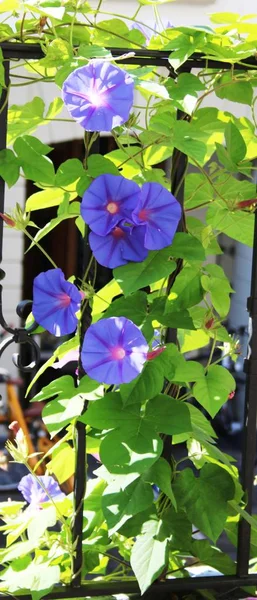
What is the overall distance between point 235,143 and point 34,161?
0.21 m

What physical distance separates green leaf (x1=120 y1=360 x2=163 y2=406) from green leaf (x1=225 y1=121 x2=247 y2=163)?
0.24m

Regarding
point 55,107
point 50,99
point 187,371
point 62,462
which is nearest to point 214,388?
point 187,371

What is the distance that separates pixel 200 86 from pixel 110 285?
0.24m

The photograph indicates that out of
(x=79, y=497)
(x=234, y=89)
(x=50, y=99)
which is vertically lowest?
(x=50, y=99)

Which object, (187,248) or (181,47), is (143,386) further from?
(181,47)

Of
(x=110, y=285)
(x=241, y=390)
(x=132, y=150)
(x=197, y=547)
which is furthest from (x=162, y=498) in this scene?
(x=241, y=390)

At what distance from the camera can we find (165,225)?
3.11ft

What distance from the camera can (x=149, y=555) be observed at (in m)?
1.01

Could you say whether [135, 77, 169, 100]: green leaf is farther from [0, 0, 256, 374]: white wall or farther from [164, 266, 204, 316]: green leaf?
[0, 0, 256, 374]: white wall

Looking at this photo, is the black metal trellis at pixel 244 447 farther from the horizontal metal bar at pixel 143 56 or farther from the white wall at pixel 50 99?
the white wall at pixel 50 99

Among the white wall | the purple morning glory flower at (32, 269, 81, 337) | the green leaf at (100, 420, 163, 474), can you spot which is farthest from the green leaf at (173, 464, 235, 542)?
the white wall

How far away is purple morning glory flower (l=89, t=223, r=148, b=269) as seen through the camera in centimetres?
94

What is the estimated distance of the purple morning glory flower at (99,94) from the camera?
875 millimetres

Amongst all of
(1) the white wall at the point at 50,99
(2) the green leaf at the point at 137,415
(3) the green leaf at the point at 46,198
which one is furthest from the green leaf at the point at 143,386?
(1) the white wall at the point at 50,99
